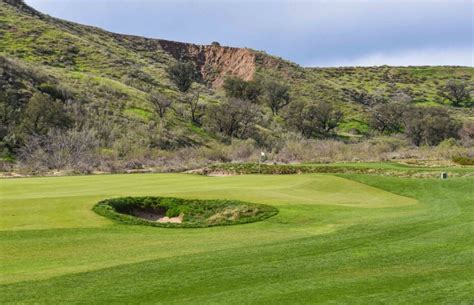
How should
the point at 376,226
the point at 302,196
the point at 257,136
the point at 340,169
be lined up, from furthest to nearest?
1. the point at 257,136
2. the point at 340,169
3. the point at 302,196
4. the point at 376,226

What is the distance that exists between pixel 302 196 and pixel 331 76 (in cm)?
10776

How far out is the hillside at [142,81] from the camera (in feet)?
172

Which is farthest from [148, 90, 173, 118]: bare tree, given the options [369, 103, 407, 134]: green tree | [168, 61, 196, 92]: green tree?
[369, 103, 407, 134]: green tree

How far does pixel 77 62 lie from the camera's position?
7775cm

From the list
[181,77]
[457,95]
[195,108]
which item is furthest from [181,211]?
[457,95]

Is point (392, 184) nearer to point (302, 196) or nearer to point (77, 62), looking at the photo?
point (302, 196)

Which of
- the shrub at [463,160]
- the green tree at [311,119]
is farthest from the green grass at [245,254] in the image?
the green tree at [311,119]

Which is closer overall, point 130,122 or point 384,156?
point 384,156

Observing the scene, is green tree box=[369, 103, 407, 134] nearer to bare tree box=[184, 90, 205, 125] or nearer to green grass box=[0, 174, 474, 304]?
bare tree box=[184, 90, 205, 125]

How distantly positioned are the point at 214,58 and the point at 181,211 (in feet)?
353

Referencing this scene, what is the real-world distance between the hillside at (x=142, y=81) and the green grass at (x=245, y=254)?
28969mm

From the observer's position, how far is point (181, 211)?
59.1 feet

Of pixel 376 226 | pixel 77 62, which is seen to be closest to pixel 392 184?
pixel 376 226

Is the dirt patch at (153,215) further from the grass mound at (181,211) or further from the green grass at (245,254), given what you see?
the green grass at (245,254)
